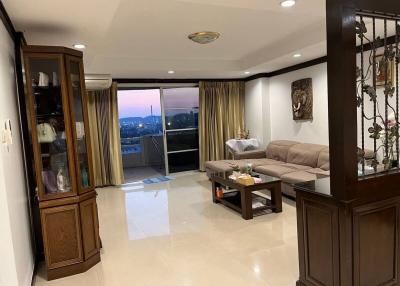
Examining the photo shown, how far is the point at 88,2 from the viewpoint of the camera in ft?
7.22

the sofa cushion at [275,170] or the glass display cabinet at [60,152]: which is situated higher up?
the glass display cabinet at [60,152]

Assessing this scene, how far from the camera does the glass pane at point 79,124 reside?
9.14ft

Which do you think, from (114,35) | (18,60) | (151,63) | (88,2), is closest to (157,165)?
(151,63)

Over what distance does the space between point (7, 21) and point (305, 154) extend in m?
4.61

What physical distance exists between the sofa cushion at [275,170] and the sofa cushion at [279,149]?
0.72 m

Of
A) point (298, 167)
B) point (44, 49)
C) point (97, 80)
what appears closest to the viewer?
point (44, 49)

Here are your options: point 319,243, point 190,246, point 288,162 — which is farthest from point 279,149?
point 319,243

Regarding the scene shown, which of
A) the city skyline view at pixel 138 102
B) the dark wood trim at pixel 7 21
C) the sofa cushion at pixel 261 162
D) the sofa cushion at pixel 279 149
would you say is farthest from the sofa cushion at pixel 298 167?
the dark wood trim at pixel 7 21

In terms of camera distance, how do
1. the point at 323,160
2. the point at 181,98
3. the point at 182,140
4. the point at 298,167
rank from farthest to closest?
1. the point at 182,140
2. the point at 181,98
3. the point at 298,167
4. the point at 323,160

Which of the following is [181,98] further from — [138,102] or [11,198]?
[11,198]

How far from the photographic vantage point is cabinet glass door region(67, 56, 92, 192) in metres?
2.74

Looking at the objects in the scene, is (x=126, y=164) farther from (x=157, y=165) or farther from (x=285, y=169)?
(x=285, y=169)

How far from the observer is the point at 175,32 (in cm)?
390

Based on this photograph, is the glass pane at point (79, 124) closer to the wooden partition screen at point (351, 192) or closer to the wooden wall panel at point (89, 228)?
the wooden wall panel at point (89, 228)
